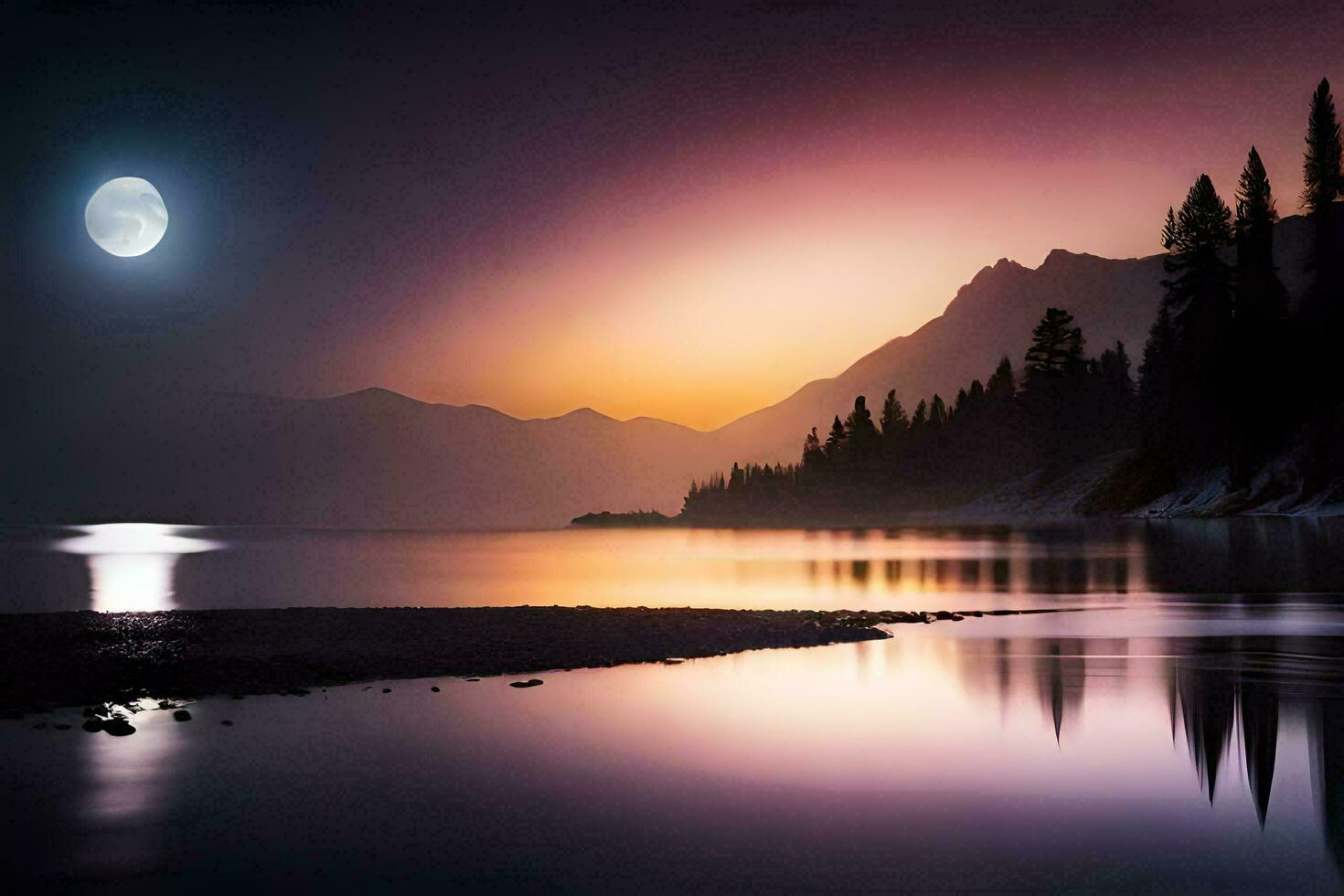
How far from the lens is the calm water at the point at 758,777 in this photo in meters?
12.1

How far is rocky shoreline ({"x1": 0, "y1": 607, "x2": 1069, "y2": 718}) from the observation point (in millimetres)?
24828

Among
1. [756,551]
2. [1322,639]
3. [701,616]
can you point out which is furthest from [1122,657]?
[756,551]

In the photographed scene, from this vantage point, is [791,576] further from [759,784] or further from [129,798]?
[129,798]

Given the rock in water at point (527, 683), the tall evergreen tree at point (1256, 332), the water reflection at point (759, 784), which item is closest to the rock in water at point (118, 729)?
the water reflection at point (759, 784)

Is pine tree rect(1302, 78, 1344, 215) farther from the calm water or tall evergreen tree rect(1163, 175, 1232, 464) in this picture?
the calm water

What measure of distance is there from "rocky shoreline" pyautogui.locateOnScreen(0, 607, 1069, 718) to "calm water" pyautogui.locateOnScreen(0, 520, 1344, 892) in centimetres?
178

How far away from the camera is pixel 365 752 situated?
18250 millimetres

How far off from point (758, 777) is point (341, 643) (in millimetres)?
18541

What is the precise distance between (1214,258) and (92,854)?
484 feet

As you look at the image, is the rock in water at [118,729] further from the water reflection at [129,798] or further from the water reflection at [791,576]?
the water reflection at [791,576]

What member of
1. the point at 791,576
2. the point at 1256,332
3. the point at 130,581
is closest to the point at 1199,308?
the point at 1256,332

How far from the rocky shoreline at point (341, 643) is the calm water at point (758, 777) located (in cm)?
178

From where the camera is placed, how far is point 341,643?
31.9 meters

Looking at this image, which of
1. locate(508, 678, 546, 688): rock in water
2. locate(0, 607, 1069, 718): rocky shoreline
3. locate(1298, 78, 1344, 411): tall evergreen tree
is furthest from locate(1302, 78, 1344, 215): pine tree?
locate(508, 678, 546, 688): rock in water
